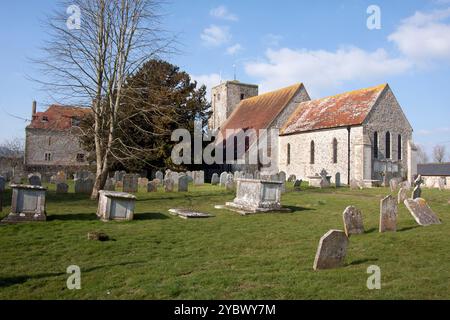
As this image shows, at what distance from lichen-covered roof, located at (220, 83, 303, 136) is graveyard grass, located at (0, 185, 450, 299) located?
23.2 metres

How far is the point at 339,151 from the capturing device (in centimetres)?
2819

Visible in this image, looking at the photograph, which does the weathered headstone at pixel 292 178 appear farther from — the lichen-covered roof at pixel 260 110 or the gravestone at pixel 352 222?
the gravestone at pixel 352 222

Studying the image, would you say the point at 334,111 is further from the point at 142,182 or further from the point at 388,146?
the point at 142,182

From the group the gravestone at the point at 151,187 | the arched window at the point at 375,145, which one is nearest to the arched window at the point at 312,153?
the arched window at the point at 375,145

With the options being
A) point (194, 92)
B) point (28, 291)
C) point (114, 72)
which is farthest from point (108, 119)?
point (194, 92)

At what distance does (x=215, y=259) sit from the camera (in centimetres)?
688

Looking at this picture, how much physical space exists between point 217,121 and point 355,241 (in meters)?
38.9

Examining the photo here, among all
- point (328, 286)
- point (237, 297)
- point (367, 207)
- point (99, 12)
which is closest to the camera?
point (237, 297)

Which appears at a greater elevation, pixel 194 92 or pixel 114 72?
pixel 194 92

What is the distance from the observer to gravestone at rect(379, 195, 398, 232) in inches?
356

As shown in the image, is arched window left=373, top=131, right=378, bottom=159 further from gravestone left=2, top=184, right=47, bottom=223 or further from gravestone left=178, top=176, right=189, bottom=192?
gravestone left=2, top=184, right=47, bottom=223

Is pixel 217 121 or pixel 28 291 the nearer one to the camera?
pixel 28 291

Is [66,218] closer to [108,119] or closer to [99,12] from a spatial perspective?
[108,119]
